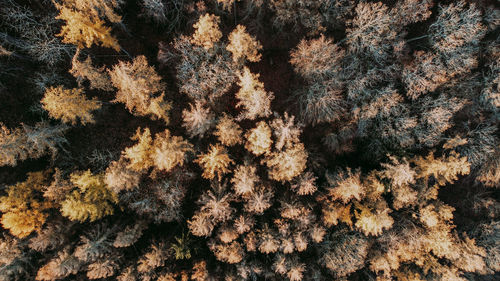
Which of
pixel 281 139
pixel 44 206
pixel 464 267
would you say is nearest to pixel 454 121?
pixel 464 267

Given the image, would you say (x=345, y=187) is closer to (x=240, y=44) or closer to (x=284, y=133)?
(x=284, y=133)

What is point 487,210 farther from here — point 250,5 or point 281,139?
point 250,5

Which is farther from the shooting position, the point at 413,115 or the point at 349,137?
the point at 349,137

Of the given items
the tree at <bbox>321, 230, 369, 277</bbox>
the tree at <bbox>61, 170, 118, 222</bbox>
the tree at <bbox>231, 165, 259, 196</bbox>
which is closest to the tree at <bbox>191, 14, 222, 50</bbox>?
the tree at <bbox>231, 165, 259, 196</bbox>

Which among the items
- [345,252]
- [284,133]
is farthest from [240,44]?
[345,252]

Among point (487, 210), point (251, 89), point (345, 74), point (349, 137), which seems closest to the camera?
point (251, 89)

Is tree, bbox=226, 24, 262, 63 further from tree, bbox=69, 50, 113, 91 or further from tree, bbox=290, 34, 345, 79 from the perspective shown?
tree, bbox=69, 50, 113, 91
